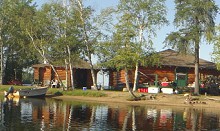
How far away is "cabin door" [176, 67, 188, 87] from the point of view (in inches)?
2291

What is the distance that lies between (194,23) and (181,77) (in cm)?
1062

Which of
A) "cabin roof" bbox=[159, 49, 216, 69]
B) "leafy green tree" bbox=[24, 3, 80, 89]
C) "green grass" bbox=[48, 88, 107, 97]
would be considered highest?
"leafy green tree" bbox=[24, 3, 80, 89]

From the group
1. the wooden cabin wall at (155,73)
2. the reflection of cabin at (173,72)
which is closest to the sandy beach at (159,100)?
the reflection of cabin at (173,72)

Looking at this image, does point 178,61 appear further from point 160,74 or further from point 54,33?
point 54,33

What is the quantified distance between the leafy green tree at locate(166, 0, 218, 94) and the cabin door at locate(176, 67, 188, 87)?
6.93 m

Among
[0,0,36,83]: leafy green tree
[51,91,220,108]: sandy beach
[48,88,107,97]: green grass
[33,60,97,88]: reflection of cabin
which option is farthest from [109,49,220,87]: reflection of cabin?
[0,0,36,83]: leafy green tree

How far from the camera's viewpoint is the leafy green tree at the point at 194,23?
162 ft

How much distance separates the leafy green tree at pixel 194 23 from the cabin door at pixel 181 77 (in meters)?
6.93

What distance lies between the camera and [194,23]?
5050cm

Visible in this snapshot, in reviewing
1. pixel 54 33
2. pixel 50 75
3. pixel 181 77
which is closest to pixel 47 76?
pixel 50 75

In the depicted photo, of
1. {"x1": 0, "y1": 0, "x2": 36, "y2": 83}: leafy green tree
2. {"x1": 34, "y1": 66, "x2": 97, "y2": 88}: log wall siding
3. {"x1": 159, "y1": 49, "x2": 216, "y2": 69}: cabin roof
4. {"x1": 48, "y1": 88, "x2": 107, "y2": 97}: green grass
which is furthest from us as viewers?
{"x1": 34, "y1": 66, "x2": 97, "y2": 88}: log wall siding

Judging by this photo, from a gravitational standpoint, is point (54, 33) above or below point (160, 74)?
above

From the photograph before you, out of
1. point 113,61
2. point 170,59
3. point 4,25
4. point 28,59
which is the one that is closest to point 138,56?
point 113,61

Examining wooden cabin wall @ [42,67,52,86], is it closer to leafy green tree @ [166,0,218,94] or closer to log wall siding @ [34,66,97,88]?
log wall siding @ [34,66,97,88]
